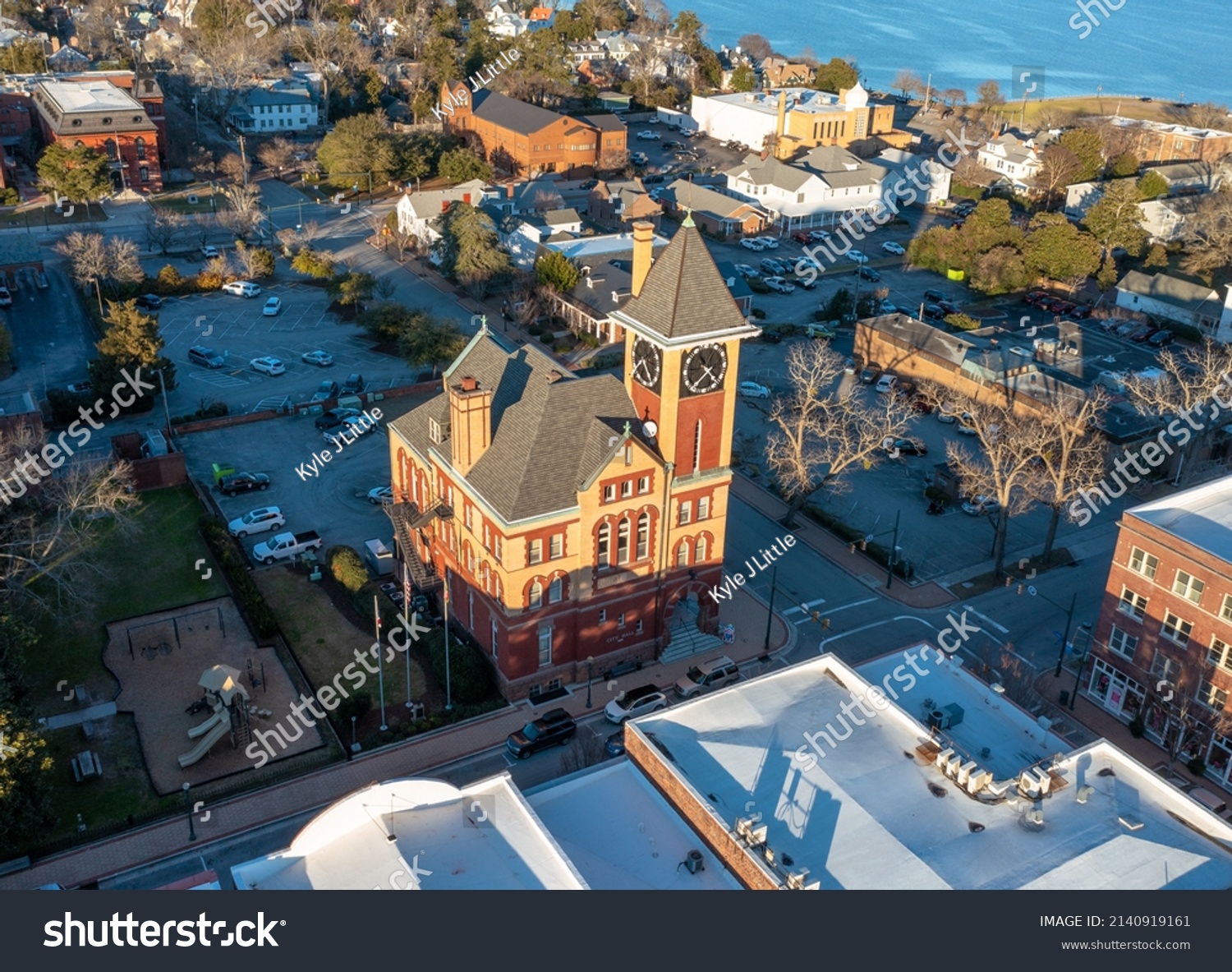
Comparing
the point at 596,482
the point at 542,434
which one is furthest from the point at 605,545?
the point at 542,434

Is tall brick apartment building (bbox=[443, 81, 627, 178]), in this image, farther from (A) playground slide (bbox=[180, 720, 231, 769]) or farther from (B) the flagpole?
(A) playground slide (bbox=[180, 720, 231, 769])

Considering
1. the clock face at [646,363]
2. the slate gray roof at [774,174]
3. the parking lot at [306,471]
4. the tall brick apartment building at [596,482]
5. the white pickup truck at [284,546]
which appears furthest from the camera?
the slate gray roof at [774,174]

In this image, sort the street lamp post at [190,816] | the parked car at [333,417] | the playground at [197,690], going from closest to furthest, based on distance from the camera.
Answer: the street lamp post at [190,816]
the playground at [197,690]
the parked car at [333,417]

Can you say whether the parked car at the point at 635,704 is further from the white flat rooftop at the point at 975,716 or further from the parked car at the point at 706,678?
the white flat rooftop at the point at 975,716

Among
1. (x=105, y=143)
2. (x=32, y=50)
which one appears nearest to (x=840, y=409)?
(x=105, y=143)

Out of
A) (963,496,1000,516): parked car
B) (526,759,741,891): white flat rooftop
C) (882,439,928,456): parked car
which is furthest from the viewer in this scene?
(882,439,928,456): parked car

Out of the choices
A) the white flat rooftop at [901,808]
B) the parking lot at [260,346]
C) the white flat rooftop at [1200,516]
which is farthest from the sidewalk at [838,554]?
the parking lot at [260,346]

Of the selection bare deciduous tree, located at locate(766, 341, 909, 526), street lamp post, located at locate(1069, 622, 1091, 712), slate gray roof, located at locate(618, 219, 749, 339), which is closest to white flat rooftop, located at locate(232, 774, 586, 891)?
slate gray roof, located at locate(618, 219, 749, 339)

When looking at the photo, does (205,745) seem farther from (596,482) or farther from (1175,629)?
(1175,629)

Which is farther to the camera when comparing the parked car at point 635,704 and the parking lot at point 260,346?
the parking lot at point 260,346
